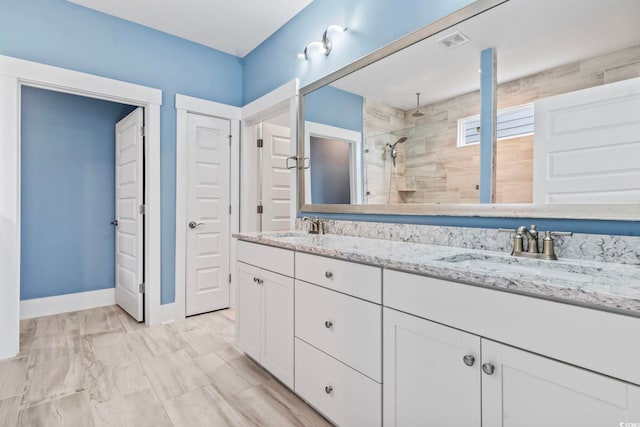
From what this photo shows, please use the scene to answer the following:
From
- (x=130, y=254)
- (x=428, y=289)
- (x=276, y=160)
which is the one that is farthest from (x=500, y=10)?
(x=130, y=254)

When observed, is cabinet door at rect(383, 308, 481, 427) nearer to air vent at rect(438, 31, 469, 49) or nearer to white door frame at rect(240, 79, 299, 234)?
air vent at rect(438, 31, 469, 49)

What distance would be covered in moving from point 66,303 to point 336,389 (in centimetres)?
318

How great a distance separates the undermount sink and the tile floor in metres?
1.07

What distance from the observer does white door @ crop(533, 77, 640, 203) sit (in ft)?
3.79

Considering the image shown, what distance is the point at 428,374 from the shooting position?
1.12 metres

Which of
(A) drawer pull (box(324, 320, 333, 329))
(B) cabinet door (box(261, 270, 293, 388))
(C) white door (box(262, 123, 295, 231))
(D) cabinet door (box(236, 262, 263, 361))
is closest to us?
(A) drawer pull (box(324, 320, 333, 329))

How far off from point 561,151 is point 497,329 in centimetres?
82

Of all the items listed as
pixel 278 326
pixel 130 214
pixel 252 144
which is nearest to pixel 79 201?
pixel 130 214

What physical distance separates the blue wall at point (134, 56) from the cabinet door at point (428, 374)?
2457 millimetres

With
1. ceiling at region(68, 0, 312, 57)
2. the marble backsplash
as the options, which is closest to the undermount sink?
the marble backsplash

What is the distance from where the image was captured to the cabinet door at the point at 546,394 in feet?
2.47

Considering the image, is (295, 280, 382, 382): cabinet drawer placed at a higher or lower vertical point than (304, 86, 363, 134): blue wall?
lower

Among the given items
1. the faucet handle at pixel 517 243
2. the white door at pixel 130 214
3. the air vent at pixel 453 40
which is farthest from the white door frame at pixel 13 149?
the faucet handle at pixel 517 243

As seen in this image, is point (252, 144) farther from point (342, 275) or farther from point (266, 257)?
point (342, 275)
